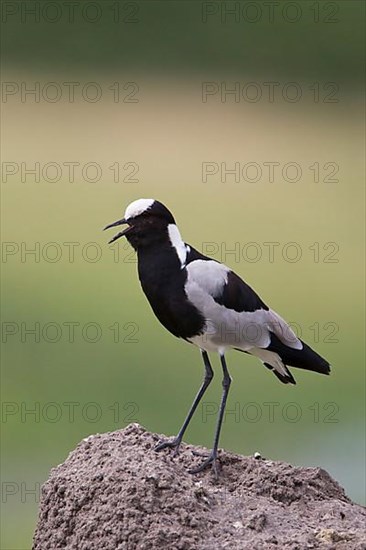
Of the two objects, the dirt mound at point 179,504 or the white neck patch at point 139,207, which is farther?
the white neck patch at point 139,207

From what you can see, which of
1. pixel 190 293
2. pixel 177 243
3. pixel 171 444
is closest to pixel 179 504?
pixel 171 444

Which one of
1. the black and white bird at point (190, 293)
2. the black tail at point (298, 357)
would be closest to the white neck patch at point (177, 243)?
the black and white bird at point (190, 293)

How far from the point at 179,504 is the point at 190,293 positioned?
422 mm

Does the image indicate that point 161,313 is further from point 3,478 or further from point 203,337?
point 3,478

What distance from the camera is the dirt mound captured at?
5.69ft

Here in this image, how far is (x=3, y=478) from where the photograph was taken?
289 cm

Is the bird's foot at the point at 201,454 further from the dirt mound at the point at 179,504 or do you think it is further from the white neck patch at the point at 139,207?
the white neck patch at the point at 139,207

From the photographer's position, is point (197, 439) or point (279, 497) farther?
point (197, 439)

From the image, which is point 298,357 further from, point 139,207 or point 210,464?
point 139,207

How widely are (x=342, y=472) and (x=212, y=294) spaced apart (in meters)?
1.39

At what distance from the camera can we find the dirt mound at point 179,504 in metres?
1.73

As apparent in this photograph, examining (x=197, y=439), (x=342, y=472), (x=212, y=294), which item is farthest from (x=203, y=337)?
(x=342, y=472)

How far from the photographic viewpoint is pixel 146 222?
1.94 m

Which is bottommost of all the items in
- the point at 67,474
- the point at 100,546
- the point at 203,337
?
the point at 100,546
